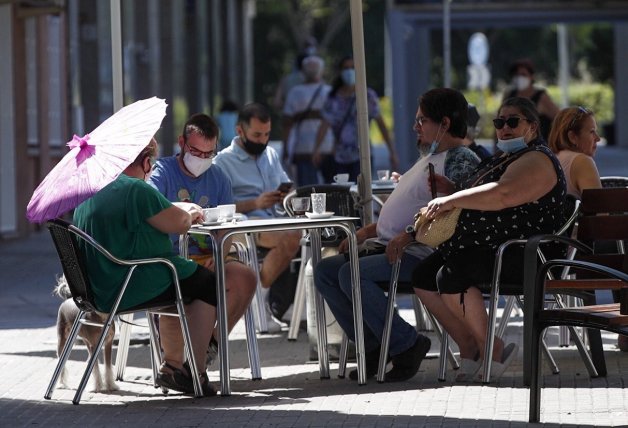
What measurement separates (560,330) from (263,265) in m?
2.12

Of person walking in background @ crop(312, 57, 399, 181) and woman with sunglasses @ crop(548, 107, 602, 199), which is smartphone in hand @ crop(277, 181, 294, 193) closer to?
woman with sunglasses @ crop(548, 107, 602, 199)

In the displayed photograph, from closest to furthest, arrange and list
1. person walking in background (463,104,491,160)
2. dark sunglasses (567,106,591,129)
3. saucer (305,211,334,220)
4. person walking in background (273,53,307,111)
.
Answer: saucer (305,211,334,220)
dark sunglasses (567,106,591,129)
person walking in background (463,104,491,160)
person walking in background (273,53,307,111)

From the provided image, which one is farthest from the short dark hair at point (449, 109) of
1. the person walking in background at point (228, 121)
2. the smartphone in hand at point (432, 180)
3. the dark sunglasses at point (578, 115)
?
the person walking in background at point (228, 121)

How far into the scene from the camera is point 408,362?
7.57 meters

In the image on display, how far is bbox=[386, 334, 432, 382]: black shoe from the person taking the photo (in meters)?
7.57

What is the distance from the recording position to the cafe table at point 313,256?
23.3 ft

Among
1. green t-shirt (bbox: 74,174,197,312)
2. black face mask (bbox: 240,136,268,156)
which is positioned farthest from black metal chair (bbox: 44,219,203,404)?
black face mask (bbox: 240,136,268,156)

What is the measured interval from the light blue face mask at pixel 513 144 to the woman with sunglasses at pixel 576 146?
949mm

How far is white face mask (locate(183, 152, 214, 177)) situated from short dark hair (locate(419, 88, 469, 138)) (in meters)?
1.27

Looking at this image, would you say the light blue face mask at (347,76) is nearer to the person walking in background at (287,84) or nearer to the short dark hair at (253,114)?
the person walking in background at (287,84)

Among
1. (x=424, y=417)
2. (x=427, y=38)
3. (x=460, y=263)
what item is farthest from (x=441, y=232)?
(x=427, y=38)

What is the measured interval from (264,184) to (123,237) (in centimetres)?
302

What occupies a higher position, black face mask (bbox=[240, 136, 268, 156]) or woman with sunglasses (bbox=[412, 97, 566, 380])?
black face mask (bbox=[240, 136, 268, 156])

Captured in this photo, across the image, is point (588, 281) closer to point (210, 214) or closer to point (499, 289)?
point (499, 289)
